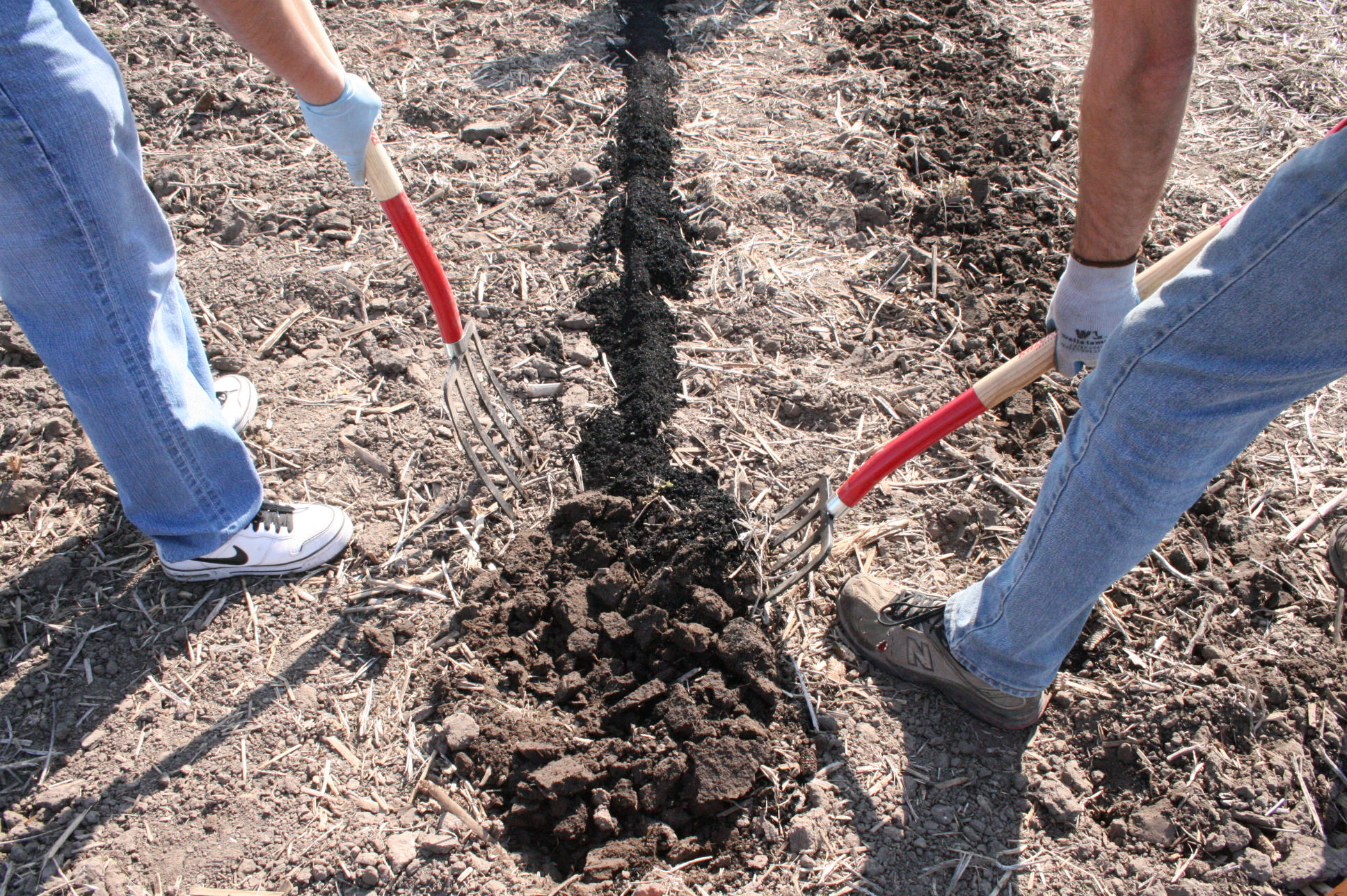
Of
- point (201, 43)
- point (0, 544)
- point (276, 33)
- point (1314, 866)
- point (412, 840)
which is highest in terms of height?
point (276, 33)

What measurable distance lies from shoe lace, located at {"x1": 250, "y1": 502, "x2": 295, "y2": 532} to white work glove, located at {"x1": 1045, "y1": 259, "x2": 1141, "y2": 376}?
2341 millimetres

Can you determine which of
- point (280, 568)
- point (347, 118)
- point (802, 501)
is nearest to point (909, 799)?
point (802, 501)

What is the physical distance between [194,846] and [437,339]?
1.90m

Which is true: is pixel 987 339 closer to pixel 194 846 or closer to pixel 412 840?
pixel 412 840

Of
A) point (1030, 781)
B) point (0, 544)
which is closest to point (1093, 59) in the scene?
point (1030, 781)

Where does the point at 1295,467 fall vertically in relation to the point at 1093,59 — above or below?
below

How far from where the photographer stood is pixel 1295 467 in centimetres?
289

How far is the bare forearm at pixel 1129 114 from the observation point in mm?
1583

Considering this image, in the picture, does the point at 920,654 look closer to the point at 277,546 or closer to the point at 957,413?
the point at 957,413

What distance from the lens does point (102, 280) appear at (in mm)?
1952

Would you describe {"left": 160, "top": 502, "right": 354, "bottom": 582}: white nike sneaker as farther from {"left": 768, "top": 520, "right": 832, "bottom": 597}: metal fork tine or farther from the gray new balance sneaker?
the gray new balance sneaker

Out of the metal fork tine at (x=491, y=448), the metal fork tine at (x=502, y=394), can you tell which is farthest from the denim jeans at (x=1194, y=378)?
the metal fork tine at (x=502, y=394)

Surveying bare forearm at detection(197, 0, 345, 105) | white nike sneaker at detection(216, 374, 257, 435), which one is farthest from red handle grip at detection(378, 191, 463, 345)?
white nike sneaker at detection(216, 374, 257, 435)

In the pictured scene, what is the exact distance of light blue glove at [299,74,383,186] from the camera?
213 cm
